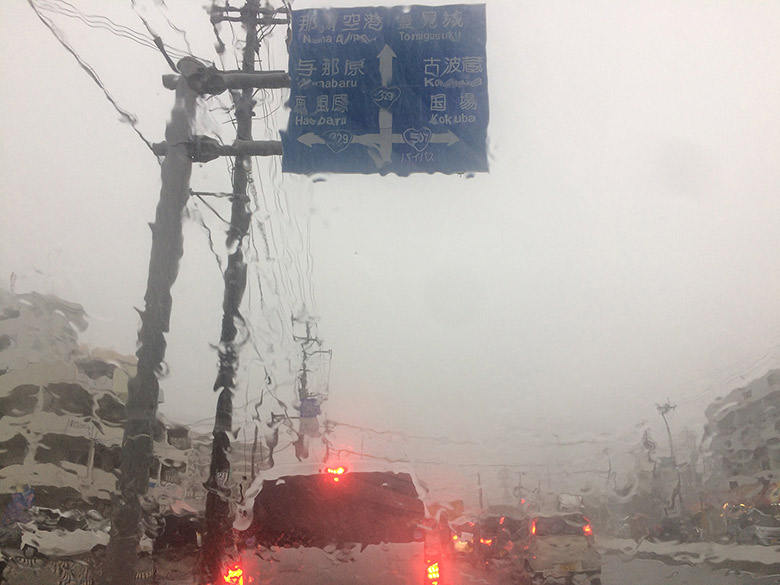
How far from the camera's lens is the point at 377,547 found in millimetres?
5535

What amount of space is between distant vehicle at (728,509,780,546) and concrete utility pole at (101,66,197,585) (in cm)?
1051

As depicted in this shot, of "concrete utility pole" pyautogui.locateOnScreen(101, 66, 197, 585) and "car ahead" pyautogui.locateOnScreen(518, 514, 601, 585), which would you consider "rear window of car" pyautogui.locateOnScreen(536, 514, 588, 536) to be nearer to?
"car ahead" pyautogui.locateOnScreen(518, 514, 601, 585)

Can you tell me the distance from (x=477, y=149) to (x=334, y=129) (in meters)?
1.41

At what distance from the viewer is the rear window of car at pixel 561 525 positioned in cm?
1098

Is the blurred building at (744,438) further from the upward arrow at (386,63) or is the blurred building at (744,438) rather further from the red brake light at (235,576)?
the red brake light at (235,576)

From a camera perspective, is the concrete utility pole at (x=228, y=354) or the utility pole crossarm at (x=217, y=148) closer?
the utility pole crossarm at (x=217, y=148)

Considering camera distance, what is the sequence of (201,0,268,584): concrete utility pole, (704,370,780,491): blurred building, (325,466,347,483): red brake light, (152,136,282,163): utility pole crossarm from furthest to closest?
(704,370,780,491): blurred building → (201,0,268,584): concrete utility pole → (152,136,282,163): utility pole crossarm → (325,466,347,483): red brake light

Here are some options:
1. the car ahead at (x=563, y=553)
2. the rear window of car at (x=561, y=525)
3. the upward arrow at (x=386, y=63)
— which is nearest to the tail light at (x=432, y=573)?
the upward arrow at (x=386, y=63)

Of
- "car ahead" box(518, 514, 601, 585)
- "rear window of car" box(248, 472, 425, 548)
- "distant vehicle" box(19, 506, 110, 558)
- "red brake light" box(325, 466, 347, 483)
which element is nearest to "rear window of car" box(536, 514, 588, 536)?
"car ahead" box(518, 514, 601, 585)

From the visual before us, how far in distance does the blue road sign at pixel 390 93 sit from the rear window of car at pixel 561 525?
7.31 m

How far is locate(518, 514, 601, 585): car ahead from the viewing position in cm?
1043

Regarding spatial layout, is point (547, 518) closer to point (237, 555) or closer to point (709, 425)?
point (709, 425)

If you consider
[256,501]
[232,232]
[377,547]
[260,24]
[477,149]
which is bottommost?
[377,547]

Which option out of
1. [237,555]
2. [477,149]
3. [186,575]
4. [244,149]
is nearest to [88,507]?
[186,575]
